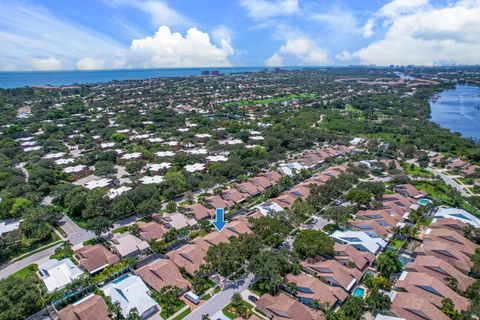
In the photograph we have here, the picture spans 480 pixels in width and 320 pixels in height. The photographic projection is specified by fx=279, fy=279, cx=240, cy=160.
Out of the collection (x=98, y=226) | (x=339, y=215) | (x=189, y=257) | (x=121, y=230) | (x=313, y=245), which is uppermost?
(x=98, y=226)

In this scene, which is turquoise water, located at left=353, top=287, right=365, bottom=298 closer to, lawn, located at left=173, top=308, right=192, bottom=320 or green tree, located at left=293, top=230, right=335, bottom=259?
green tree, located at left=293, top=230, right=335, bottom=259

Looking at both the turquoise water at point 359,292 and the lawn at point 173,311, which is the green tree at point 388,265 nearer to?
the turquoise water at point 359,292

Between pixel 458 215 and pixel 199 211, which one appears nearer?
pixel 458 215

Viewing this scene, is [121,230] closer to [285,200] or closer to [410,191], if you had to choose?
[285,200]

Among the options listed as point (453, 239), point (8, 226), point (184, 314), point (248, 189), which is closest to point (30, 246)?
point (8, 226)

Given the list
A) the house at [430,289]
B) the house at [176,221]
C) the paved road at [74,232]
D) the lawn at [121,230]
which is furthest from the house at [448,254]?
the paved road at [74,232]
